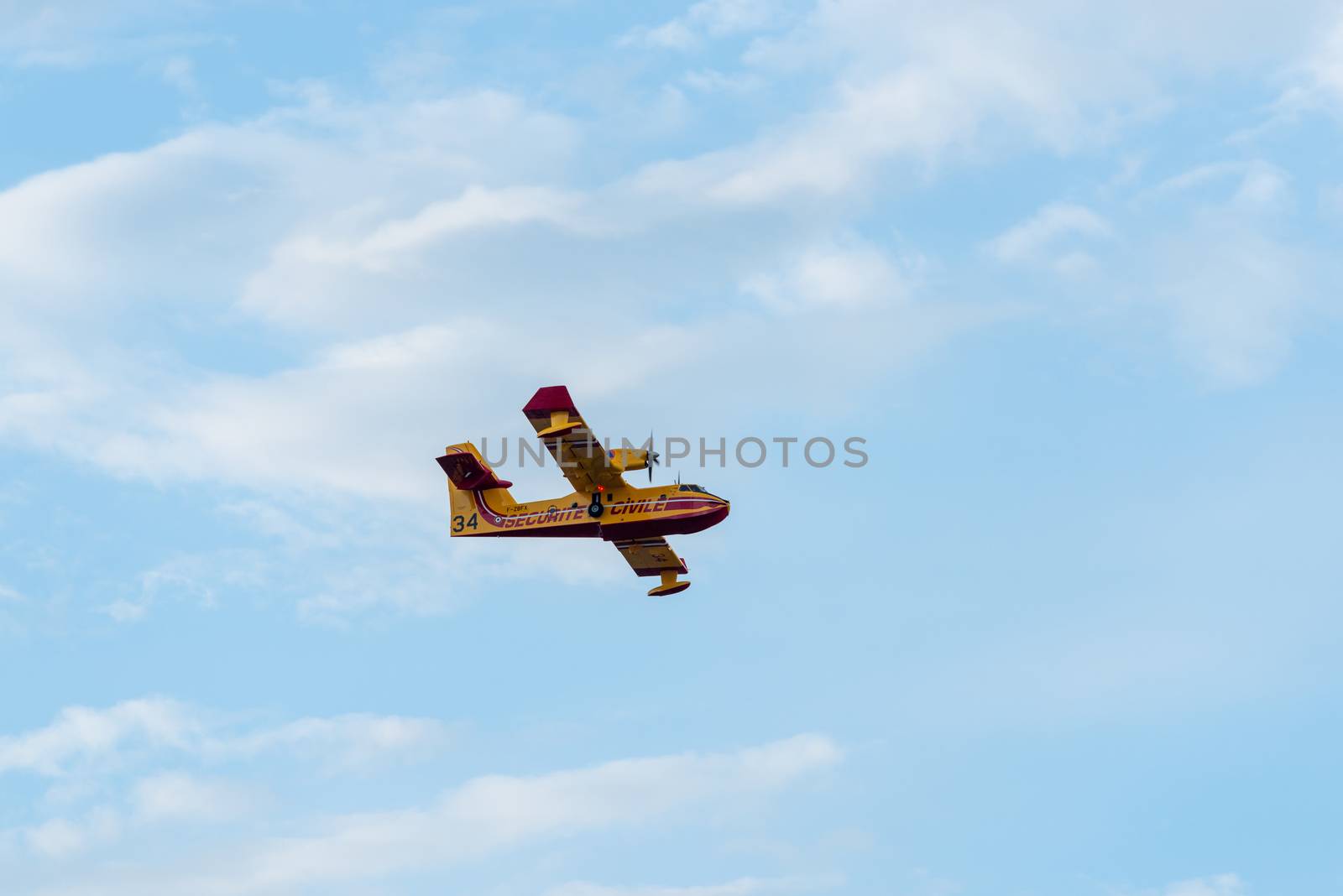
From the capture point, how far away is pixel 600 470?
7375cm

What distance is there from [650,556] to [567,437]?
31.7 feet

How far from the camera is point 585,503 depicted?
75688 millimetres

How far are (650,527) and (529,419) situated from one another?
25.2 feet

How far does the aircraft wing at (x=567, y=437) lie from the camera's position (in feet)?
231

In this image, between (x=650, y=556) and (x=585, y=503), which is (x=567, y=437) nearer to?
(x=585, y=503)

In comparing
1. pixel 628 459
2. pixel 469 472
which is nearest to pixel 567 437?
pixel 628 459

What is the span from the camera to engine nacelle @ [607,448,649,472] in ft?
242

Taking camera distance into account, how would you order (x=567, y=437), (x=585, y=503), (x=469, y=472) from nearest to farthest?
(x=567, y=437), (x=585, y=503), (x=469, y=472)

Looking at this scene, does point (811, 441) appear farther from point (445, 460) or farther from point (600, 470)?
point (445, 460)

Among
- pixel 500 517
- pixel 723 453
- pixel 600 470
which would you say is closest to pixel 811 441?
pixel 723 453

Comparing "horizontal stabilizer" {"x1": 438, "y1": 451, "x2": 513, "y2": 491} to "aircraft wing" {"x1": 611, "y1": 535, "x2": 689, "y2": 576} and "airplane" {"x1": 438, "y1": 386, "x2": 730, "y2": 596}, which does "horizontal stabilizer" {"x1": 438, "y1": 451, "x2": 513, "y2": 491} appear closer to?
"airplane" {"x1": 438, "y1": 386, "x2": 730, "y2": 596}

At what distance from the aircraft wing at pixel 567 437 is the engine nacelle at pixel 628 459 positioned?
31 centimetres

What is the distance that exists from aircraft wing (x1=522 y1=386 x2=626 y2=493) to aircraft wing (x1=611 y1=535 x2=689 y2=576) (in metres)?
4.31

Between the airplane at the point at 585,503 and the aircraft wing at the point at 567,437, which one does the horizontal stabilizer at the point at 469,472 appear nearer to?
the airplane at the point at 585,503
